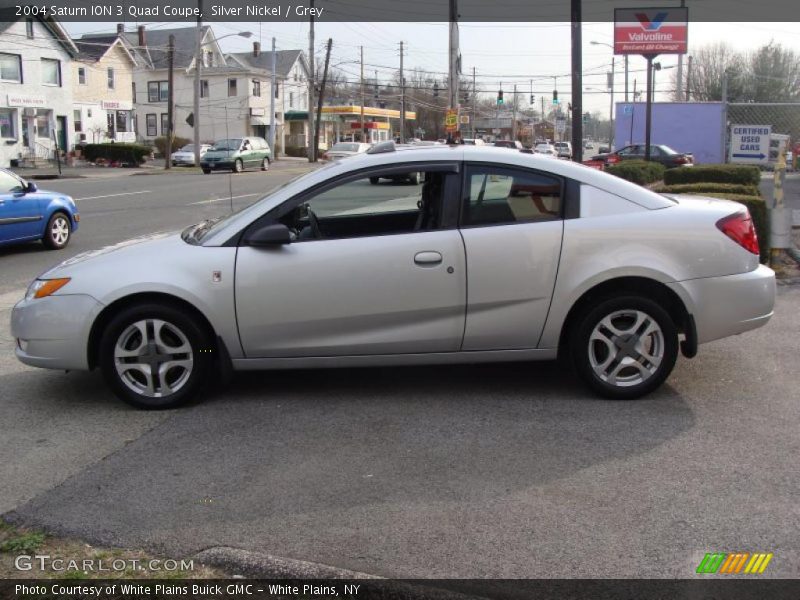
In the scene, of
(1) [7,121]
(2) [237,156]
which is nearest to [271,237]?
(2) [237,156]

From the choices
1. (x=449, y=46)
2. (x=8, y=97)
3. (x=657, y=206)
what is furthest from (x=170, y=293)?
Answer: (x=8, y=97)

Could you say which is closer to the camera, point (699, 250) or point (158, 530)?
point (158, 530)

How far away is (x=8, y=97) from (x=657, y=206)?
1920 inches

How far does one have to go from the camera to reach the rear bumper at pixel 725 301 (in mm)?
5312

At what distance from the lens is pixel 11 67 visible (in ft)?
157

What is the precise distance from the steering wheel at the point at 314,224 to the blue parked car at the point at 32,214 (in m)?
8.05

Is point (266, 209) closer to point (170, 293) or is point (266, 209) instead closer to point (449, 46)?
point (170, 293)

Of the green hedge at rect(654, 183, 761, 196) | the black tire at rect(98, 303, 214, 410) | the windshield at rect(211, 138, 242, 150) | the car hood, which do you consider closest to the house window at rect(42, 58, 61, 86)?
the windshield at rect(211, 138, 242, 150)

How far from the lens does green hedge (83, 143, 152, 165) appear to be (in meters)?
51.3

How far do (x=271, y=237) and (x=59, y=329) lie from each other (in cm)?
145

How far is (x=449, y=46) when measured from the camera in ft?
97.7

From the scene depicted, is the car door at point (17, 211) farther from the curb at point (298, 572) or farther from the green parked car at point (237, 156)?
the green parked car at point (237, 156)

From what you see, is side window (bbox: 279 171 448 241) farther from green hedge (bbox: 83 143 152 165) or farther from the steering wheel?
green hedge (bbox: 83 143 152 165)

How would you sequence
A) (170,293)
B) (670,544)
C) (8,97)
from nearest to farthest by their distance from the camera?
(670,544)
(170,293)
(8,97)
